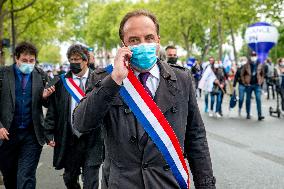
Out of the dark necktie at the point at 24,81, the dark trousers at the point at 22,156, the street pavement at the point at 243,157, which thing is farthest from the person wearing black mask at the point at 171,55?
the dark trousers at the point at 22,156

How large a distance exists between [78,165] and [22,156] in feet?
1.83

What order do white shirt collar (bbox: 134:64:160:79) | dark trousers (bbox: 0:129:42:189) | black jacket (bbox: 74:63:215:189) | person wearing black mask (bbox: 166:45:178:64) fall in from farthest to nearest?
person wearing black mask (bbox: 166:45:178:64), dark trousers (bbox: 0:129:42:189), white shirt collar (bbox: 134:64:160:79), black jacket (bbox: 74:63:215:189)

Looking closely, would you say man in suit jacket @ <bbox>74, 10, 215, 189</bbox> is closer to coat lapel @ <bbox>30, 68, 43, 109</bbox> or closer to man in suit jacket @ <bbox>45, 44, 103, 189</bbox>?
man in suit jacket @ <bbox>45, 44, 103, 189</bbox>

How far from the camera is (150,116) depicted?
2.68 metres

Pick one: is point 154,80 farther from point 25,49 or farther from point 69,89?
point 25,49

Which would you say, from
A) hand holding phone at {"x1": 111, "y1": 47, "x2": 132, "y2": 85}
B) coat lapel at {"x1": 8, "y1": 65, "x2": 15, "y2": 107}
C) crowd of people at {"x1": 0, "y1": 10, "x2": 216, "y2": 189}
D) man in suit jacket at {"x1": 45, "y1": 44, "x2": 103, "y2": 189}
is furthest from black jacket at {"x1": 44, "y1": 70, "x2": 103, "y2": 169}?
hand holding phone at {"x1": 111, "y1": 47, "x2": 132, "y2": 85}

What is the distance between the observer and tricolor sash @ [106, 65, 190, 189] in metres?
2.65

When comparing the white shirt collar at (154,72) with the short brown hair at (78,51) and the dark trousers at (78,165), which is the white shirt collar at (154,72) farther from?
the short brown hair at (78,51)

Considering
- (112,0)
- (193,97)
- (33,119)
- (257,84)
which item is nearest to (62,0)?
(257,84)

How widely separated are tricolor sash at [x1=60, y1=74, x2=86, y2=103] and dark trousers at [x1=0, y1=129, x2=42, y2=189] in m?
0.54

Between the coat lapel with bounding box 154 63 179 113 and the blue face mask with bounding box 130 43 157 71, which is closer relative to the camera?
the blue face mask with bounding box 130 43 157 71

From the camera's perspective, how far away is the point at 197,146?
2764 millimetres

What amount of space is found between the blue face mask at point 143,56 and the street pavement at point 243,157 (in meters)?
4.00

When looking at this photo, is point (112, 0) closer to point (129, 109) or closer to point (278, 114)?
point (278, 114)
